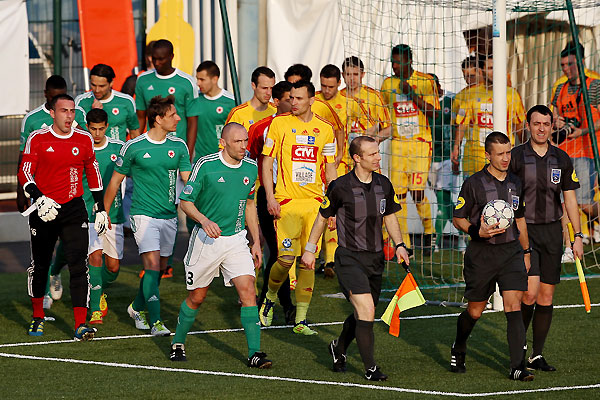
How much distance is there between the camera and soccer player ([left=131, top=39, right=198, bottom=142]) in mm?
12812

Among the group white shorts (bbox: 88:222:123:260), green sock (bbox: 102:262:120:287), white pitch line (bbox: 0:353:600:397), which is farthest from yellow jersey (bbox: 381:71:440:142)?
white pitch line (bbox: 0:353:600:397)

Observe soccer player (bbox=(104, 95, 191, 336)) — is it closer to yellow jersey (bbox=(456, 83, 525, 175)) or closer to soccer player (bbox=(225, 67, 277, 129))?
soccer player (bbox=(225, 67, 277, 129))

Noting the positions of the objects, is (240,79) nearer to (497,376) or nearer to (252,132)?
(252,132)

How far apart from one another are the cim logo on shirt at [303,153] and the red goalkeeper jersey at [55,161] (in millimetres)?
1882

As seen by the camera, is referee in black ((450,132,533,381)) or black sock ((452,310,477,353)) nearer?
referee in black ((450,132,533,381))

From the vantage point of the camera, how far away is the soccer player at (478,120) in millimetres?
12812

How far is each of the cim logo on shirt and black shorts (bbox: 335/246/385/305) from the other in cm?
215

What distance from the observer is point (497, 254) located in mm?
7965

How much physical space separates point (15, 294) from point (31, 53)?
19.6ft

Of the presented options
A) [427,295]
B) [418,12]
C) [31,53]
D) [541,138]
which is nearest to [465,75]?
[418,12]

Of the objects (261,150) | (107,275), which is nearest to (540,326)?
(261,150)

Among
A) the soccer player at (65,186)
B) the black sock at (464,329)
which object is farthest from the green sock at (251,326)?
the soccer player at (65,186)

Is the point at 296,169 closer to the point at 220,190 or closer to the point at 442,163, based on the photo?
the point at 220,190

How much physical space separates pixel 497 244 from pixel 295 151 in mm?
2842
